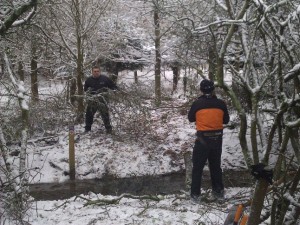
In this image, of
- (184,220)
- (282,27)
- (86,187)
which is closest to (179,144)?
(86,187)

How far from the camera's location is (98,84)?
991 cm

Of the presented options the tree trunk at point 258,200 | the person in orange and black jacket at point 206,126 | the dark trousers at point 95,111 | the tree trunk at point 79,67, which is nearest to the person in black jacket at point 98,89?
the dark trousers at point 95,111

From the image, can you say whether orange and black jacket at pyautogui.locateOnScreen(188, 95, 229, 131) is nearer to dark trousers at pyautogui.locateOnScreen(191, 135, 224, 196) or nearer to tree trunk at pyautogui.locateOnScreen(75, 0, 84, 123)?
dark trousers at pyautogui.locateOnScreen(191, 135, 224, 196)

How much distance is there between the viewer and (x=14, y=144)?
9.49 meters

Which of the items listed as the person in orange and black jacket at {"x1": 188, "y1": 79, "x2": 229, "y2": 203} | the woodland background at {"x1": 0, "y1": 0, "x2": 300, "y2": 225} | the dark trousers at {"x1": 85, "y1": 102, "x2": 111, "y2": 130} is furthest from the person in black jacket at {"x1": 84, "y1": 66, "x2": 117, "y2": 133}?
the person in orange and black jacket at {"x1": 188, "y1": 79, "x2": 229, "y2": 203}

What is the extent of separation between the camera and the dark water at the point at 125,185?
7.79m

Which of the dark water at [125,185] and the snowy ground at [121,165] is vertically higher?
the snowy ground at [121,165]

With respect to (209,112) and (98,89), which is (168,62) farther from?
(209,112)

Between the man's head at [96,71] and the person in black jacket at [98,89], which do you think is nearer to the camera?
the man's head at [96,71]

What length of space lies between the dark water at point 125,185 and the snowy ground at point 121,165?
23cm

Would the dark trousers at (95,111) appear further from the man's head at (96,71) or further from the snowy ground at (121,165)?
the man's head at (96,71)

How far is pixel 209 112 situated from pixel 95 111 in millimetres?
5093

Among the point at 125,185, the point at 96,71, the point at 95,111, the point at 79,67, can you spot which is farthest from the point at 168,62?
the point at 125,185

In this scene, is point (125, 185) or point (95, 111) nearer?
point (125, 185)
